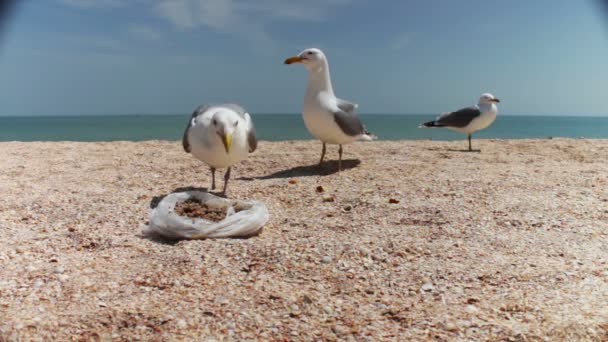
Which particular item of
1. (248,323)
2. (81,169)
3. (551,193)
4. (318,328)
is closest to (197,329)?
(248,323)

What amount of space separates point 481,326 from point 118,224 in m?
2.94

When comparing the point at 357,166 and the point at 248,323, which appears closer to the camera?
the point at 248,323

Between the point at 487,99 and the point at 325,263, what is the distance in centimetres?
833

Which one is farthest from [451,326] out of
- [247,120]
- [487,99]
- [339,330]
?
[487,99]

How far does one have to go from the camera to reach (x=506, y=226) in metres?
3.81

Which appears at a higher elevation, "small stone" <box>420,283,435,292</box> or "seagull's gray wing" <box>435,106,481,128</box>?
"seagull's gray wing" <box>435,106,481,128</box>

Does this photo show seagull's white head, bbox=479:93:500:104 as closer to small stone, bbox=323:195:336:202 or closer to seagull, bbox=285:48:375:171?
seagull, bbox=285:48:375:171

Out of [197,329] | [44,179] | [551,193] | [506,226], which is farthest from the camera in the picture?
[44,179]

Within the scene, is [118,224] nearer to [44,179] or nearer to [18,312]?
[18,312]

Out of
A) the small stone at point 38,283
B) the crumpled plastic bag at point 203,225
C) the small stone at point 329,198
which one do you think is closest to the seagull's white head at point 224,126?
the crumpled plastic bag at point 203,225

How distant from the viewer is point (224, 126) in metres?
4.41

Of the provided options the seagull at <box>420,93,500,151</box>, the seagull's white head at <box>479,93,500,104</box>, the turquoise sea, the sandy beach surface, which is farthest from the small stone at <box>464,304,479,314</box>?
the turquoise sea

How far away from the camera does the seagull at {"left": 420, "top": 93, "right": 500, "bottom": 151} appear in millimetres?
9781

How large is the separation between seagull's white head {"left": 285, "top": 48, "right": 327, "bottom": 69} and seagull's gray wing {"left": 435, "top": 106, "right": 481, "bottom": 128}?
4.49 meters
